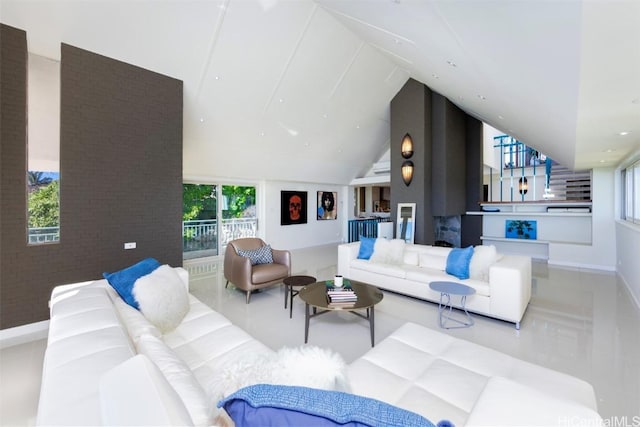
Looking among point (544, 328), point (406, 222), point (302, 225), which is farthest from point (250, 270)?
point (302, 225)

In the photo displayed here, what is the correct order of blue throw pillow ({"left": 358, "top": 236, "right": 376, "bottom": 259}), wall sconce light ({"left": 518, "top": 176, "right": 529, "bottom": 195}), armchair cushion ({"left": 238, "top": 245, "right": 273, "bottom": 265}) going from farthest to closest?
wall sconce light ({"left": 518, "top": 176, "right": 529, "bottom": 195}) → blue throw pillow ({"left": 358, "top": 236, "right": 376, "bottom": 259}) → armchair cushion ({"left": 238, "top": 245, "right": 273, "bottom": 265})

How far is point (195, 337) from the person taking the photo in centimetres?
209

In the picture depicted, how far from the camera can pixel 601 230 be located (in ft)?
18.6

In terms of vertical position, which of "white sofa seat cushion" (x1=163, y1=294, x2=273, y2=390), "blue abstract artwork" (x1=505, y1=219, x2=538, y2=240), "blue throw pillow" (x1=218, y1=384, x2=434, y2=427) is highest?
"blue abstract artwork" (x1=505, y1=219, x2=538, y2=240)

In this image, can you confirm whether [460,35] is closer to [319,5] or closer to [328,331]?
[319,5]

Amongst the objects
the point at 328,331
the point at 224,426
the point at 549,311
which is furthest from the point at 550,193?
the point at 224,426

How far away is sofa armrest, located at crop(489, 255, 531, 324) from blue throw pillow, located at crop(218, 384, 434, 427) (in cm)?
294

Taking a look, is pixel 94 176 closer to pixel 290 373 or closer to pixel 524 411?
pixel 290 373

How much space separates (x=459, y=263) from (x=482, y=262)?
265 millimetres

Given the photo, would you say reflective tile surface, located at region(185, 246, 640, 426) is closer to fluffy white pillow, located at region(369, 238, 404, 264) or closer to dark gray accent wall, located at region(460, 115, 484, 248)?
fluffy white pillow, located at region(369, 238, 404, 264)

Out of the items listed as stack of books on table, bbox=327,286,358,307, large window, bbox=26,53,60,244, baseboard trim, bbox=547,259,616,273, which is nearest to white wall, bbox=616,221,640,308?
baseboard trim, bbox=547,259,616,273

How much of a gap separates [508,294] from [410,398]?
7.78 feet

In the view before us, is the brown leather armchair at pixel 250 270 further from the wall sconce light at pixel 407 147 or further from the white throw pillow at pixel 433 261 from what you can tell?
the wall sconce light at pixel 407 147

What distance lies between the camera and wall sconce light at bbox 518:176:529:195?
10083 millimetres
